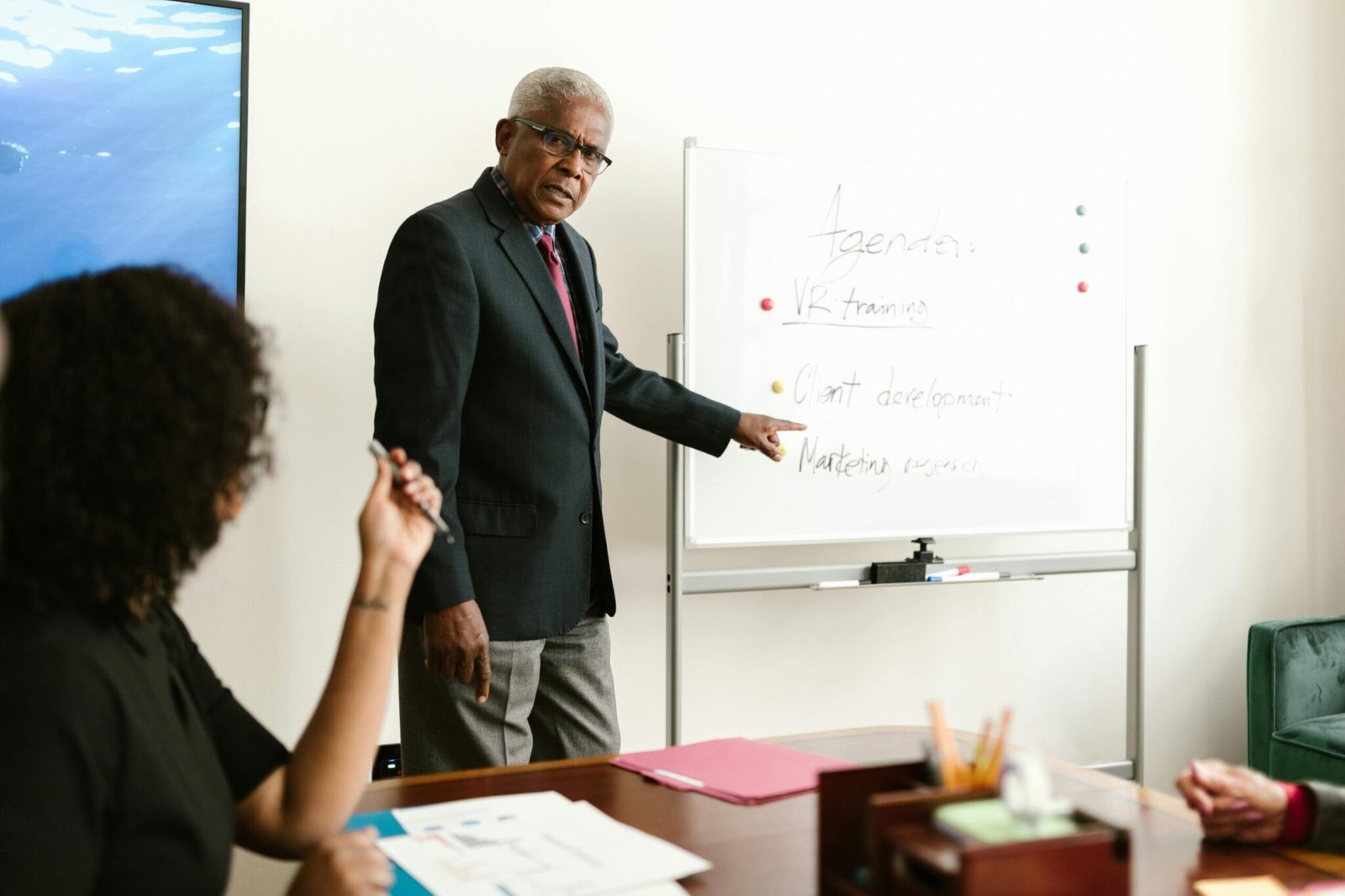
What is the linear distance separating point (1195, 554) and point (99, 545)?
309 centimetres

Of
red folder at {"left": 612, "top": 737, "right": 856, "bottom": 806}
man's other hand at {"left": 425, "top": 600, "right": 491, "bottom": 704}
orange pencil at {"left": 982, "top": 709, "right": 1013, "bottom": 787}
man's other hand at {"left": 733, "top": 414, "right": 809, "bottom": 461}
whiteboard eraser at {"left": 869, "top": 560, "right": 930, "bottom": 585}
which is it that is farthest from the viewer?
whiteboard eraser at {"left": 869, "top": 560, "right": 930, "bottom": 585}

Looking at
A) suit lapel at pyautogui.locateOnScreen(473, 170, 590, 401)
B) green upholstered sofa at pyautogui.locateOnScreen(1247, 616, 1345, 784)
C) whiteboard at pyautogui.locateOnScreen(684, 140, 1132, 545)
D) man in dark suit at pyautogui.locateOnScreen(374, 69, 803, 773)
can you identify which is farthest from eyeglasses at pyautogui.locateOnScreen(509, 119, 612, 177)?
green upholstered sofa at pyautogui.locateOnScreen(1247, 616, 1345, 784)

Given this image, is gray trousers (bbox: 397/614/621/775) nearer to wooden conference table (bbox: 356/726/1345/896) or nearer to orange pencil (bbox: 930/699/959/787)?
wooden conference table (bbox: 356/726/1345/896)

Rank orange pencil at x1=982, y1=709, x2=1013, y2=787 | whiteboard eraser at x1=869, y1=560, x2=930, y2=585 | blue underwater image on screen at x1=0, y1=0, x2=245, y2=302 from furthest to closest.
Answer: whiteboard eraser at x1=869, y1=560, x2=930, y2=585 → blue underwater image on screen at x1=0, y1=0, x2=245, y2=302 → orange pencil at x1=982, y1=709, x2=1013, y2=787

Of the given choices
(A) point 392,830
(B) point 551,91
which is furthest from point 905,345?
(A) point 392,830

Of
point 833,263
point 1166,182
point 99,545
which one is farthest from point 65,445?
point 1166,182

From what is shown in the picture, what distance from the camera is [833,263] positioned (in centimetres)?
261

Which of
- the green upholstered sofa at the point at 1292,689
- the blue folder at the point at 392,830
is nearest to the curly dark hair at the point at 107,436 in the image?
the blue folder at the point at 392,830

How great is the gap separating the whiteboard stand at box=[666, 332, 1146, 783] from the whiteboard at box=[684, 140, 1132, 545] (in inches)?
1.5

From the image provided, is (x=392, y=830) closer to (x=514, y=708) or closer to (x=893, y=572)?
(x=514, y=708)

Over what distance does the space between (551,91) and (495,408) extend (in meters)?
0.53

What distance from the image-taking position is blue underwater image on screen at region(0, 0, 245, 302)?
218 centimetres

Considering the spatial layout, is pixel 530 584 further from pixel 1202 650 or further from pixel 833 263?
pixel 1202 650

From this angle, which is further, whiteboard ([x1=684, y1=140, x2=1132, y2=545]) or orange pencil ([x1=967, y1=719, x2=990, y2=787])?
whiteboard ([x1=684, y1=140, x2=1132, y2=545])
